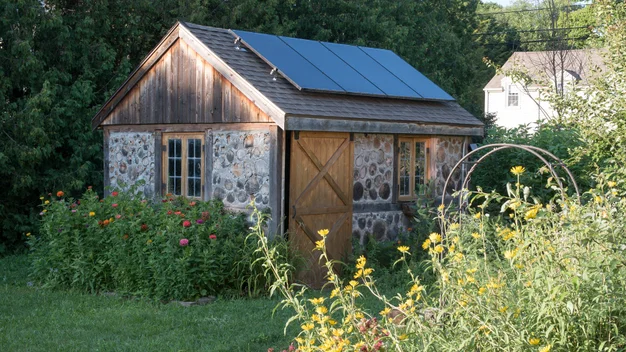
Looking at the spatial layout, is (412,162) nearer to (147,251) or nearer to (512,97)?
(147,251)

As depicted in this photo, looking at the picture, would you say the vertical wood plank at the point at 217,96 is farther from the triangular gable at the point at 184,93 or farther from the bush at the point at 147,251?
the bush at the point at 147,251

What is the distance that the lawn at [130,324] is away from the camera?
736 cm

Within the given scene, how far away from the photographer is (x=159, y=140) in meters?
12.3

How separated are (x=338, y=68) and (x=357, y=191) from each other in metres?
2.18

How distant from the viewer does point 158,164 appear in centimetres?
1229

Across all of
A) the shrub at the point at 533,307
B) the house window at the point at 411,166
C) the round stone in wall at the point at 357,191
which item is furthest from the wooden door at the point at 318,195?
the shrub at the point at 533,307

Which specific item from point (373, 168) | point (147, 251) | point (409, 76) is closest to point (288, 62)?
point (373, 168)

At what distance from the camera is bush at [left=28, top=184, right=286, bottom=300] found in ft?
31.7

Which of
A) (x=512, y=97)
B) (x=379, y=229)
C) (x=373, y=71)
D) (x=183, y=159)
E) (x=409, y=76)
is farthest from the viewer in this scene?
(x=512, y=97)

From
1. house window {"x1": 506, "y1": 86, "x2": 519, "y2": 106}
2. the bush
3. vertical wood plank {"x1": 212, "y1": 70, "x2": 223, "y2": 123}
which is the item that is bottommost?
the bush

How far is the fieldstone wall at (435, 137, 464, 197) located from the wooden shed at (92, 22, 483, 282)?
3 centimetres

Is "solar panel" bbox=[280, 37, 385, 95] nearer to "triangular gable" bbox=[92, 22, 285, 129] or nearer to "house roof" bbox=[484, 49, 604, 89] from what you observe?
"triangular gable" bbox=[92, 22, 285, 129]

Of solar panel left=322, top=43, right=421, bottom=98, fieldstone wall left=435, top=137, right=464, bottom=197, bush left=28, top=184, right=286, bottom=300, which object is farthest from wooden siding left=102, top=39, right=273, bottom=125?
fieldstone wall left=435, top=137, right=464, bottom=197

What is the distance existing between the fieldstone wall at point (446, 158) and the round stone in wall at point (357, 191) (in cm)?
187
